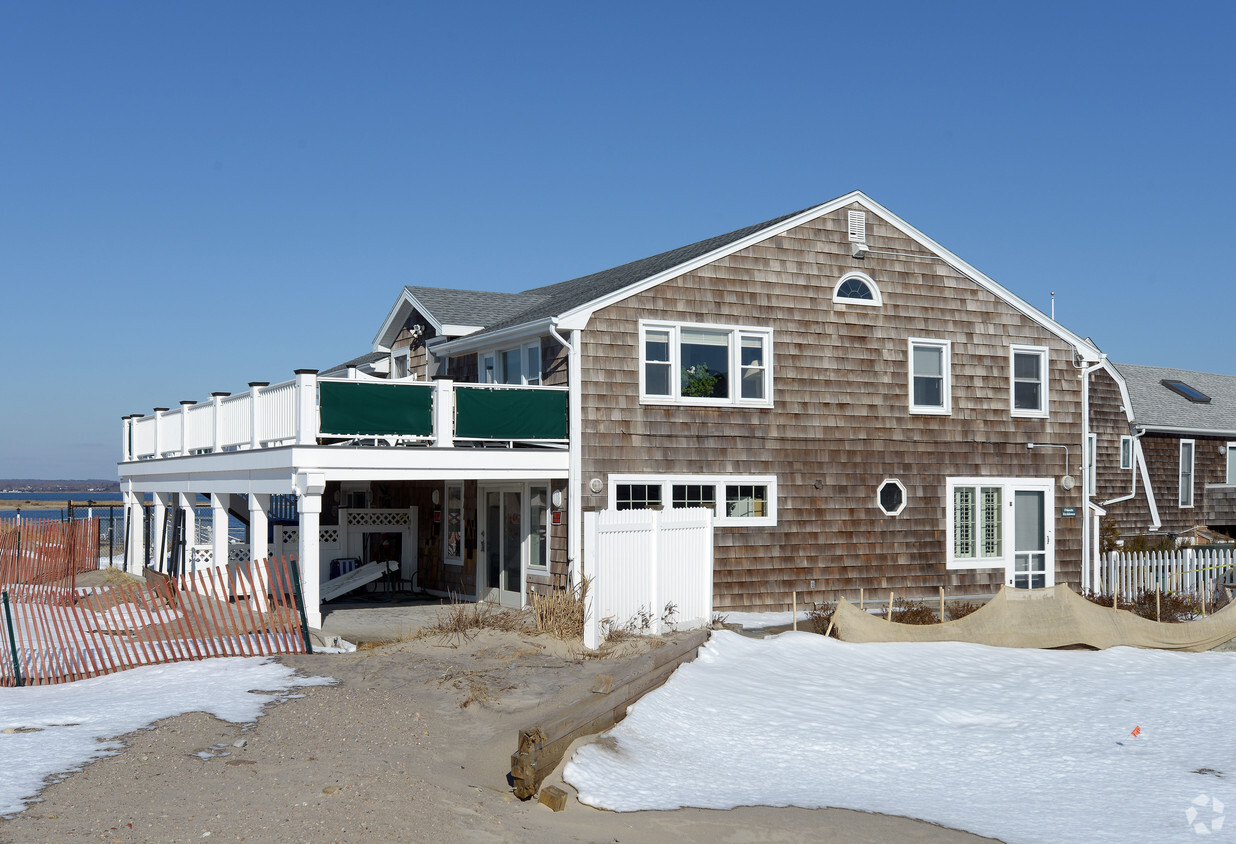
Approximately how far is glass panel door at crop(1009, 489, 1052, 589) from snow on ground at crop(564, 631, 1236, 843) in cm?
559

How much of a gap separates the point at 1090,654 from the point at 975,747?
5938mm

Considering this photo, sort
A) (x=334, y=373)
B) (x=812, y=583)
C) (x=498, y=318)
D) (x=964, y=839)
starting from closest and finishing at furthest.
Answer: (x=964, y=839) < (x=812, y=583) < (x=498, y=318) < (x=334, y=373)

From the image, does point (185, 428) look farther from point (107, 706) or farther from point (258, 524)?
point (107, 706)

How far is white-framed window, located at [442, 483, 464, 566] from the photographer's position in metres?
21.9

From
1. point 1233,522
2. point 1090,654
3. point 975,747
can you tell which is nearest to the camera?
point 975,747

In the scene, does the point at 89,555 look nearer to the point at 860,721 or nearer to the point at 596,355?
the point at 596,355

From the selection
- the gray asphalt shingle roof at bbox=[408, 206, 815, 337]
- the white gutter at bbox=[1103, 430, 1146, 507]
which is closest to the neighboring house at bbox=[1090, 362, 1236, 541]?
the white gutter at bbox=[1103, 430, 1146, 507]

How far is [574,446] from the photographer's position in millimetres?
18172

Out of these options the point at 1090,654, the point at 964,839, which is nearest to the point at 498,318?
the point at 1090,654

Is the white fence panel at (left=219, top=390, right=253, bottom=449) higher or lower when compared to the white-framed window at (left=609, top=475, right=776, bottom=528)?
higher

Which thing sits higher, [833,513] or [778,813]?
[833,513]

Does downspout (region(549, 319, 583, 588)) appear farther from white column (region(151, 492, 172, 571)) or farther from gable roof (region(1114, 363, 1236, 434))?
gable roof (region(1114, 363, 1236, 434))

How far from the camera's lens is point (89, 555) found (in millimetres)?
28062

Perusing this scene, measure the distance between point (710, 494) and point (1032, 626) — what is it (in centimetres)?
545
